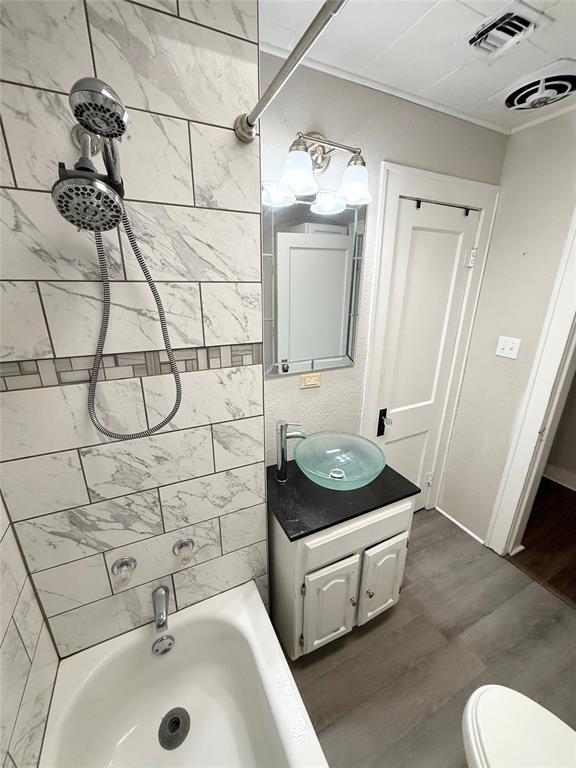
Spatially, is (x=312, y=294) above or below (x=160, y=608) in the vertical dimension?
above

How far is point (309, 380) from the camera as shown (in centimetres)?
144

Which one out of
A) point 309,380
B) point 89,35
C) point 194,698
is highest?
point 89,35

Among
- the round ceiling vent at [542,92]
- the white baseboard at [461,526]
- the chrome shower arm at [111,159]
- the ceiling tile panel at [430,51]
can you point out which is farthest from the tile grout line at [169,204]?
the white baseboard at [461,526]

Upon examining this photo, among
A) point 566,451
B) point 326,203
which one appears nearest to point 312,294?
point 326,203

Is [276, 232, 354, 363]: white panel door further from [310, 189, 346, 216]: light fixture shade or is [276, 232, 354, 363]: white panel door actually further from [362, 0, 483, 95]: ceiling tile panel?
[362, 0, 483, 95]: ceiling tile panel

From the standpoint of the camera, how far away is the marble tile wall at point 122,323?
25.6 inches

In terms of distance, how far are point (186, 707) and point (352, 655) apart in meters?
0.69

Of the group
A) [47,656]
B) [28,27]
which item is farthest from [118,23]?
[47,656]

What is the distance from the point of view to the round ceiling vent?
1167 millimetres

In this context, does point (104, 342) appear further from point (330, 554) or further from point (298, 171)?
point (330, 554)

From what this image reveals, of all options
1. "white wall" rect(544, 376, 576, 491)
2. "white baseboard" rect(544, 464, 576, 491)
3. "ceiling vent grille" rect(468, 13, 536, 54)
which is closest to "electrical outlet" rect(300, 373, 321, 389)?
"ceiling vent grille" rect(468, 13, 536, 54)

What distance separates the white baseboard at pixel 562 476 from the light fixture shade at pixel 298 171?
3003mm

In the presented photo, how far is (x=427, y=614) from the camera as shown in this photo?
4.93ft

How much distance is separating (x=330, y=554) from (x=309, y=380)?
A: 0.73 m
